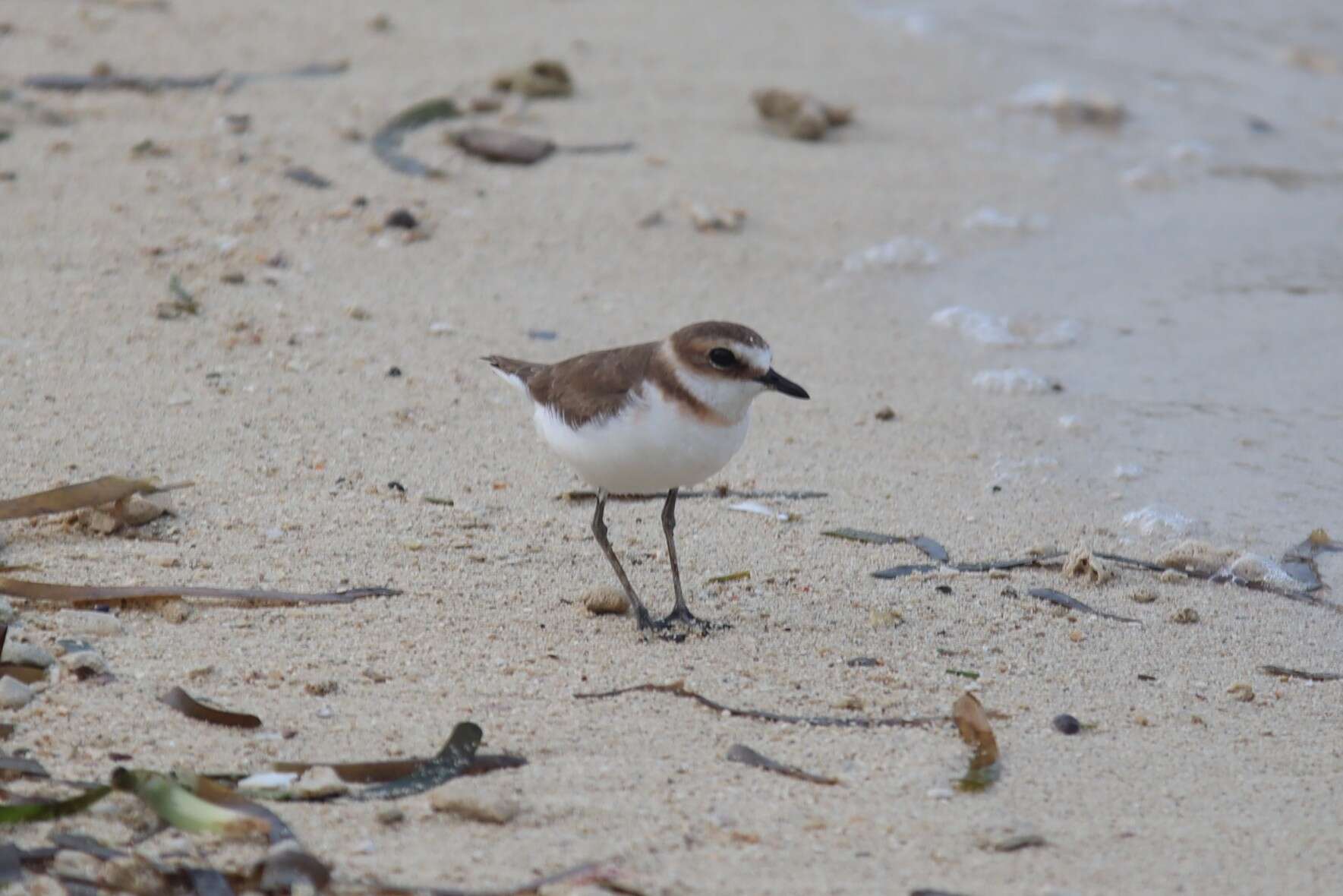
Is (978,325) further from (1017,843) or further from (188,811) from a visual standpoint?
(188,811)

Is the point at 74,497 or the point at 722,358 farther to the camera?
the point at 74,497

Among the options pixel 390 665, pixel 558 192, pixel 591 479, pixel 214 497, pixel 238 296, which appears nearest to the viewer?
pixel 390 665

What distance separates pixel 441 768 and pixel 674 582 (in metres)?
1.32

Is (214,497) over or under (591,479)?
under

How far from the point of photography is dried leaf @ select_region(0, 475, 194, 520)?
447cm

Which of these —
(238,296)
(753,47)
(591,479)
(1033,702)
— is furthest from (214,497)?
(753,47)

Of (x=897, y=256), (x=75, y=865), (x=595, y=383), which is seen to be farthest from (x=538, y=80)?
(x=75, y=865)

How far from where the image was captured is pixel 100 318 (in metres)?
6.18

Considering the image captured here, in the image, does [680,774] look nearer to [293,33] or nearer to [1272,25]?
[293,33]

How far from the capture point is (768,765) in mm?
3523

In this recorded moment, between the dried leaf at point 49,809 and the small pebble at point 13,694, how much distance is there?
493 millimetres

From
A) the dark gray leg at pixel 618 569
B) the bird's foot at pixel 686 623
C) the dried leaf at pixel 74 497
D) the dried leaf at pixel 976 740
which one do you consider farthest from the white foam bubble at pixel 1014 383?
the dried leaf at pixel 74 497

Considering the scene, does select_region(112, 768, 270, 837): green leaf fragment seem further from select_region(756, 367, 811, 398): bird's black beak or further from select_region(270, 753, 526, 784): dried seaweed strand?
select_region(756, 367, 811, 398): bird's black beak

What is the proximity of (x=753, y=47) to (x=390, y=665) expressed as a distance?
6591 millimetres
